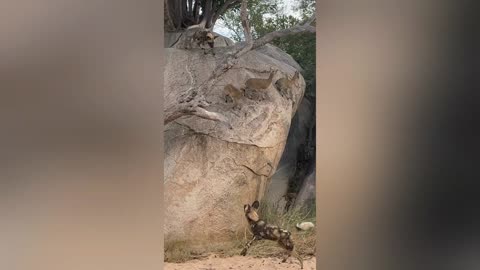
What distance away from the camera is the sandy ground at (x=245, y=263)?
280cm

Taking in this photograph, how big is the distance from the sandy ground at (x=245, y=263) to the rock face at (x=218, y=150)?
13cm

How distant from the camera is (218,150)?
2863mm

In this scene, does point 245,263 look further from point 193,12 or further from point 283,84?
point 193,12

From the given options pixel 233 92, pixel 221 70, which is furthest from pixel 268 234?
pixel 221 70

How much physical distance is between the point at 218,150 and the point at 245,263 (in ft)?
2.45

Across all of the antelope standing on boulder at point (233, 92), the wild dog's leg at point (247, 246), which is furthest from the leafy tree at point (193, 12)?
the wild dog's leg at point (247, 246)

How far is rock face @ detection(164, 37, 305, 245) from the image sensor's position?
2.80m

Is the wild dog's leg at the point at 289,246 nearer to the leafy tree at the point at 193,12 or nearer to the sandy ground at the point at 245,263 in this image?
the sandy ground at the point at 245,263

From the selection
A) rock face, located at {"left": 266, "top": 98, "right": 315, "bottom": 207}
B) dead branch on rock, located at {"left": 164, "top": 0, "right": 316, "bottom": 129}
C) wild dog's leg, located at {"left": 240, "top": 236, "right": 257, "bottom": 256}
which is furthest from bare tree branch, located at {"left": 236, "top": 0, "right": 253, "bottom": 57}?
wild dog's leg, located at {"left": 240, "top": 236, "right": 257, "bottom": 256}
